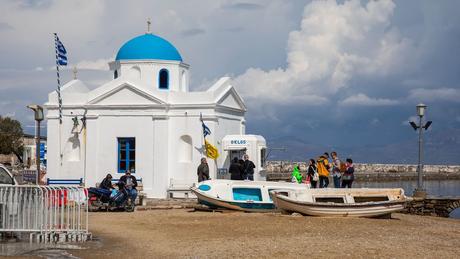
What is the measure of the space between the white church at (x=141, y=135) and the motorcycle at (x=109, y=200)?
677cm

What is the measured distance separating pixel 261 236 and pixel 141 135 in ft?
53.3

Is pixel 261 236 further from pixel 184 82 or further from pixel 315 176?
pixel 184 82

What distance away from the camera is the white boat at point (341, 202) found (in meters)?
23.8

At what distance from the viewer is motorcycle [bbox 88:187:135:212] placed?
2666 centimetres

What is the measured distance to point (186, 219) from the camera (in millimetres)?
23594

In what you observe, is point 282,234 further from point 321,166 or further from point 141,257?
point 321,166

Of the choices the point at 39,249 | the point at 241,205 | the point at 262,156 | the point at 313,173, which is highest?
the point at 262,156

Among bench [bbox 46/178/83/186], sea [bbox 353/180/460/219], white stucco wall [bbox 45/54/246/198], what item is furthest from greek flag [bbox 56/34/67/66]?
sea [bbox 353/180/460/219]

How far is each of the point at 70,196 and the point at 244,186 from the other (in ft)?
31.1

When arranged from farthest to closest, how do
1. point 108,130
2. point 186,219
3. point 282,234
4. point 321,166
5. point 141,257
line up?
point 108,130, point 321,166, point 186,219, point 282,234, point 141,257

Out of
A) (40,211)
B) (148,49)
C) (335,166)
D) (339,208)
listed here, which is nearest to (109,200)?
(339,208)

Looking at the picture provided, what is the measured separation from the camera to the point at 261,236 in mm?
18719

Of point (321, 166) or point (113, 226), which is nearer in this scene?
point (113, 226)

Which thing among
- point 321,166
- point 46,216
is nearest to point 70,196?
point 46,216
